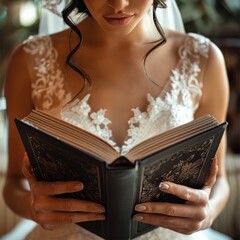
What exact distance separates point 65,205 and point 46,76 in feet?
1.56

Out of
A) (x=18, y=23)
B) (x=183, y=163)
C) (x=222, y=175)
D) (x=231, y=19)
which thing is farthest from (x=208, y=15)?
(x=183, y=163)

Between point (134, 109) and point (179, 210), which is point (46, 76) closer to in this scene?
point (134, 109)

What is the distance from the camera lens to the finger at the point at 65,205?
0.83 metres

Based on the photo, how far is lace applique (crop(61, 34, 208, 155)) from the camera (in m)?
1.15

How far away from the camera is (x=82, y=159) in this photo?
2.52ft

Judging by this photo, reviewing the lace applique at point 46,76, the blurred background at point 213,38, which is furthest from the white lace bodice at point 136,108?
the blurred background at point 213,38

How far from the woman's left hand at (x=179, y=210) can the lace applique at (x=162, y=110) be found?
0.24 meters

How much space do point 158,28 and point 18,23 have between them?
1.28 meters

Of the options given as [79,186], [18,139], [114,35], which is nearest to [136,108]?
[114,35]

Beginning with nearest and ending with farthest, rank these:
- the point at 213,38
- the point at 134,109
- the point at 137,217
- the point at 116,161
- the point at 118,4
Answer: the point at 116,161
the point at 137,217
the point at 118,4
the point at 134,109
the point at 213,38

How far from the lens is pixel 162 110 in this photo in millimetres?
1198

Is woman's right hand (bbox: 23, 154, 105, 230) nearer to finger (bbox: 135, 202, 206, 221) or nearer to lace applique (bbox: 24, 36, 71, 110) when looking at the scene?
finger (bbox: 135, 202, 206, 221)

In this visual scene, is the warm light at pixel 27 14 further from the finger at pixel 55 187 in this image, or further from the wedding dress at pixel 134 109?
the finger at pixel 55 187

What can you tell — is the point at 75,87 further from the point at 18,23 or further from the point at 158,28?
the point at 18,23
